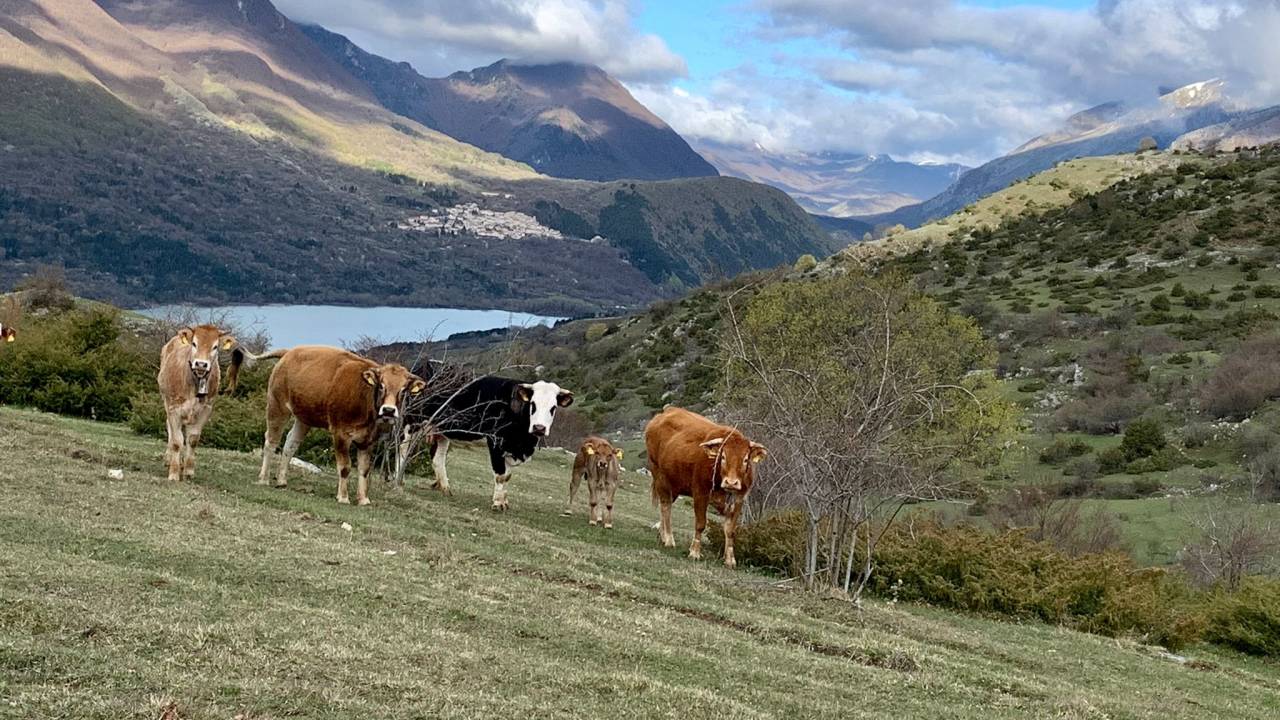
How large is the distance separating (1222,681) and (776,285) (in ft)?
157

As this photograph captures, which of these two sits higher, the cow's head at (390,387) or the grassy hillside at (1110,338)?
the grassy hillside at (1110,338)

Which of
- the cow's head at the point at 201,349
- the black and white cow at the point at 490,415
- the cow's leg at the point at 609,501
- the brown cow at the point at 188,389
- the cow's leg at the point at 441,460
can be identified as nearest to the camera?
the cow's head at the point at 201,349

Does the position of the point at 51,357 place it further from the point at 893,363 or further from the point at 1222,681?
the point at 1222,681

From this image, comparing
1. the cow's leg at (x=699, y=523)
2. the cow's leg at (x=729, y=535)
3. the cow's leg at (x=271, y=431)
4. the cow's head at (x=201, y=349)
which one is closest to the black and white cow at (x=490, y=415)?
the cow's leg at (x=271, y=431)

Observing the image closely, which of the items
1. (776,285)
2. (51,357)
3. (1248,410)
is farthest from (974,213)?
(51,357)

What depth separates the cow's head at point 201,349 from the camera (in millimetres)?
15227

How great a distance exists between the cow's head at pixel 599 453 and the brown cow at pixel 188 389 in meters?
6.84

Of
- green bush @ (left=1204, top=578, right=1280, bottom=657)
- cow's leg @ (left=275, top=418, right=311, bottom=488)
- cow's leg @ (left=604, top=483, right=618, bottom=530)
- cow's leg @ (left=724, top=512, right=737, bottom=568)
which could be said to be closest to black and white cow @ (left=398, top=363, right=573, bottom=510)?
cow's leg @ (left=604, top=483, right=618, bottom=530)

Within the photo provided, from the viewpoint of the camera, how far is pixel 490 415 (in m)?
20.0

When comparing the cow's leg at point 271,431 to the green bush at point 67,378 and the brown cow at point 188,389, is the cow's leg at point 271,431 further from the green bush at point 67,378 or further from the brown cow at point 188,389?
the green bush at point 67,378

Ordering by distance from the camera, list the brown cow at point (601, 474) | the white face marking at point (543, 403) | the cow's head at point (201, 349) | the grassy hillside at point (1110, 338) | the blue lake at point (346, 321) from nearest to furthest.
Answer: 1. the cow's head at point (201, 349)
2. the white face marking at point (543, 403)
3. the brown cow at point (601, 474)
4. the grassy hillside at point (1110, 338)
5. the blue lake at point (346, 321)

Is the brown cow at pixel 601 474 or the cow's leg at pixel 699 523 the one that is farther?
the brown cow at pixel 601 474

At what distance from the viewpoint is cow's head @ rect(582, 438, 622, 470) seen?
65.6 feet

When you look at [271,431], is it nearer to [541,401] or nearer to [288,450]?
[288,450]
